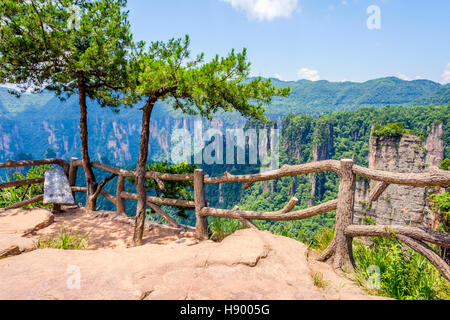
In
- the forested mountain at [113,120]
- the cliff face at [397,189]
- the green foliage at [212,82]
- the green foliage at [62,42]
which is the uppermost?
the forested mountain at [113,120]

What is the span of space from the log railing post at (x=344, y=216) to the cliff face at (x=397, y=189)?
66.2 feet

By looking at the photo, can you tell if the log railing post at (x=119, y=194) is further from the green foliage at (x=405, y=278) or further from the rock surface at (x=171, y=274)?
the green foliage at (x=405, y=278)

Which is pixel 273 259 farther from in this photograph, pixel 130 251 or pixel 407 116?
pixel 407 116

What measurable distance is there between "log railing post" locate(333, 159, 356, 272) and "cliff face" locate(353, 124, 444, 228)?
794 inches

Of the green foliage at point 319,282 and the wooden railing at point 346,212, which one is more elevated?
the wooden railing at point 346,212

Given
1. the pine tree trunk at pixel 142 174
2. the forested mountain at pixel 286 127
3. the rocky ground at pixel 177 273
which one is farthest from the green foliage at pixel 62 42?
the forested mountain at pixel 286 127

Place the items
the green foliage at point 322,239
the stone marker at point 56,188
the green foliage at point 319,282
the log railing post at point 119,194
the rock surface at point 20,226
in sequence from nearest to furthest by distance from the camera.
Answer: the green foliage at point 319,282, the rock surface at point 20,226, the green foliage at point 322,239, the stone marker at point 56,188, the log railing post at point 119,194

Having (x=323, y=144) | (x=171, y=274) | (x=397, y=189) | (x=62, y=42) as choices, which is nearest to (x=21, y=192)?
(x=62, y=42)

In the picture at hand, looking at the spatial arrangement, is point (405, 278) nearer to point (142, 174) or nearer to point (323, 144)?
point (142, 174)

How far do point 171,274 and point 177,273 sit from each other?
0.06 metres

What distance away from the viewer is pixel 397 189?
23.6 m

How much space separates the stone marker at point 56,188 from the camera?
5360 millimetres

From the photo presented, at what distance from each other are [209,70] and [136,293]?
9.25 feet
